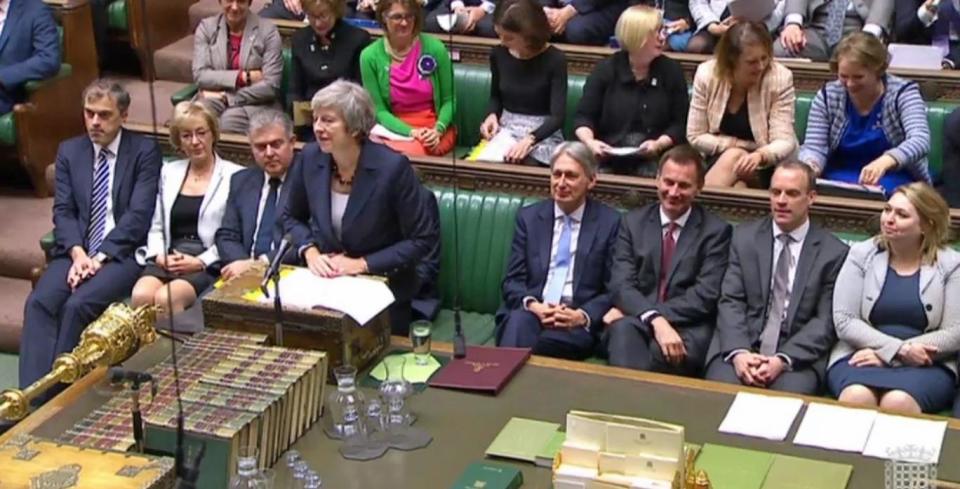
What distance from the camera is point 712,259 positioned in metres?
4.59

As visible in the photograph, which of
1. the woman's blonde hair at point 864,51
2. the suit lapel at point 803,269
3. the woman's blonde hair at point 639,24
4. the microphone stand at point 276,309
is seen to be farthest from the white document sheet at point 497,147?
the microphone stand at point 276,309

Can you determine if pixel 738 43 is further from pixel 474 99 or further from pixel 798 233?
pixel 474 99

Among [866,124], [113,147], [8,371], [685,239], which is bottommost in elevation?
[8,371]

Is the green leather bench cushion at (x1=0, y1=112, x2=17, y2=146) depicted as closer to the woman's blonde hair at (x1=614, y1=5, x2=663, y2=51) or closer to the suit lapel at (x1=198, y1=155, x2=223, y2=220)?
the suit lapel at (x1=198, y1=155, x2=223, y2=220)

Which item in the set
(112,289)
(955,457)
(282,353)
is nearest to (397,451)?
(282,353)

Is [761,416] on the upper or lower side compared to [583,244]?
lower

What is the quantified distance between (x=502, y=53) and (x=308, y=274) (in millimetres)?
1834

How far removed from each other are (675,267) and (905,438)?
48.5 inches

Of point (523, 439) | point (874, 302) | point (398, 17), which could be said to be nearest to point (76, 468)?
point (523, 439)

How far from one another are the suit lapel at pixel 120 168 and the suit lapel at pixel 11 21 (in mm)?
1341

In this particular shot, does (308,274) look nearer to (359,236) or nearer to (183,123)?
(359,236)

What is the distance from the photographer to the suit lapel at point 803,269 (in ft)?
14.5

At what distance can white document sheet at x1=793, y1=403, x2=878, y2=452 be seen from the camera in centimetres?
351

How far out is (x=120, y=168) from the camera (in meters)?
5.36
